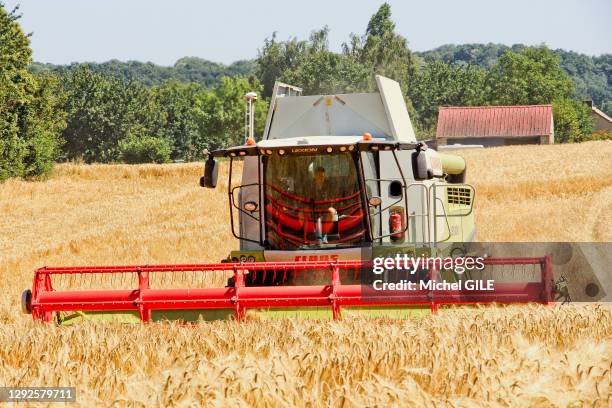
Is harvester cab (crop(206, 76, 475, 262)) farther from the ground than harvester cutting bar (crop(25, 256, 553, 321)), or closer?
farther from the ground

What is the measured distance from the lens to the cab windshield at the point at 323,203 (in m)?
10.2

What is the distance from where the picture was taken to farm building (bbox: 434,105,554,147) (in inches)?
2677

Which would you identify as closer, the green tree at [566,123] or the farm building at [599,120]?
the green tree at [566,123]

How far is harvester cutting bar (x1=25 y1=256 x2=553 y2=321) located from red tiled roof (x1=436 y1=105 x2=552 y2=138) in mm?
60470

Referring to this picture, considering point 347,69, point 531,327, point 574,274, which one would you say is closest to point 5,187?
point 574,274

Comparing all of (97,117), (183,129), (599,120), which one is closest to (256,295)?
(97,117)

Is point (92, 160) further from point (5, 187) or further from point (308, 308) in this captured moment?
point (308, 308)

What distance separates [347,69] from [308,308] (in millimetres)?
69298

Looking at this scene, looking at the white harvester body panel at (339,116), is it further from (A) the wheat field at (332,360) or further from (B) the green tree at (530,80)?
(B) the green tree at (530,80)

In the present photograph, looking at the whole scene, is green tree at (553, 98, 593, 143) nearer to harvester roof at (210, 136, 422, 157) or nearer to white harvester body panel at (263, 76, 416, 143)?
white harvester body panel at (263, 76, 416, 143)

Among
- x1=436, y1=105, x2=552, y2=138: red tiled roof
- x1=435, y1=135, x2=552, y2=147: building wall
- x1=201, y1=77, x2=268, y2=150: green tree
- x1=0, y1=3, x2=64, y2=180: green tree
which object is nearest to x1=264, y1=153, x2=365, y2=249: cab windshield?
x1=0, y1=3, x2=64, y2=180: green tree

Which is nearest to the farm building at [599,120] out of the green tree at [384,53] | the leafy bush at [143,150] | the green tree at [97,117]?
the green tree at [384,53]

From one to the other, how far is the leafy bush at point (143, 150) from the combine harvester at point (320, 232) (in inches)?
2260

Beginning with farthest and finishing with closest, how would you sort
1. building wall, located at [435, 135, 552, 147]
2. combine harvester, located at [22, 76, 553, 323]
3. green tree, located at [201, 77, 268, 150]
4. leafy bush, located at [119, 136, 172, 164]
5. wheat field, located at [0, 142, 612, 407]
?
green tree, located at [201, 77, 268, 150]
building wall, located at [435, 135, 552, 147]
leafy bush, located at [119, 136, 172, 164]
combine harvester, located at [22, 76, 553, 323]
wheat field, located at [0, 142, 612, 407]
